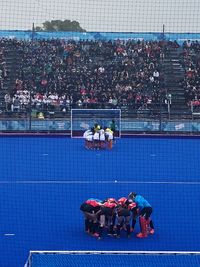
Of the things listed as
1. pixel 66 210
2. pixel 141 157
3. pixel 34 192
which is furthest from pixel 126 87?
pixel 66 210

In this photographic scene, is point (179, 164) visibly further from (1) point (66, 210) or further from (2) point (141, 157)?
(1) point (66, 210)

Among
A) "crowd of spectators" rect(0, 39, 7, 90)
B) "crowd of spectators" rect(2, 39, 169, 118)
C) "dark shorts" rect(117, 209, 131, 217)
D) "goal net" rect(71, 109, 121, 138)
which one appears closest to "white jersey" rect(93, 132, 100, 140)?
"goal net" rect(71, 109, 121, 138)

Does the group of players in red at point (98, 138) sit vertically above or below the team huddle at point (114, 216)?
above

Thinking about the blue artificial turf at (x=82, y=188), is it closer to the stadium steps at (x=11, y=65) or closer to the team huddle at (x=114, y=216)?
the team huddle at (x=114, y=216)

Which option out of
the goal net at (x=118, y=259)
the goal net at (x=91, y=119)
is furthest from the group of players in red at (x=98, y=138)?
the goal net at (x=118, y=259)

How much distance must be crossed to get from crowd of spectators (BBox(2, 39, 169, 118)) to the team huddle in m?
13.4

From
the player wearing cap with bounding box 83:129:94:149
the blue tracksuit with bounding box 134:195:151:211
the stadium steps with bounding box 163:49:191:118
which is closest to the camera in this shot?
the blue tracksuit with bounding box 134:195:151:211

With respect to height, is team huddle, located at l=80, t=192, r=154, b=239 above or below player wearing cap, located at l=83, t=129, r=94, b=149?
below

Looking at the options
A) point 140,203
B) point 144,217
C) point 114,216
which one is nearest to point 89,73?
point 140,203

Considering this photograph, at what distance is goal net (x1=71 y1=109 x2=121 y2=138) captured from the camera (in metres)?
21.8

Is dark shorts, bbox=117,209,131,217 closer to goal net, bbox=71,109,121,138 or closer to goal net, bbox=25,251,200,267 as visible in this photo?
goal net, bbox=25,251,200,267

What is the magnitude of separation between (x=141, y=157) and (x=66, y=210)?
23.2 ft

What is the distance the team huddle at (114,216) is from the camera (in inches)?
376

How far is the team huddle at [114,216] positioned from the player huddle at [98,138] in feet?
29.1
